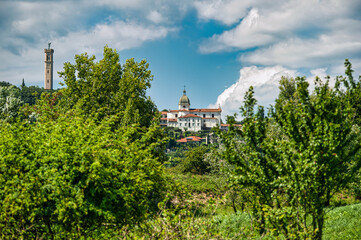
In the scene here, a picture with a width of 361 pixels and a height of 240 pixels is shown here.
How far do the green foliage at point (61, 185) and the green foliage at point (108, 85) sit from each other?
13.4 m

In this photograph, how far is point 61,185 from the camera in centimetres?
591

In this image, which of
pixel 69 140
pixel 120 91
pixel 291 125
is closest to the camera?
pixel 69 140

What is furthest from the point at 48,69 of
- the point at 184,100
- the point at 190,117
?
the point at 190,117

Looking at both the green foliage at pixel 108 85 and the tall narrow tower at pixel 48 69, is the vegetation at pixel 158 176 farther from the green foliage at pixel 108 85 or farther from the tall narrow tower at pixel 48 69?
the tall narrow tower at pixel 48 69

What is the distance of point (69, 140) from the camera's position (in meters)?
6.84

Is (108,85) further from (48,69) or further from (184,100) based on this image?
(48,69)

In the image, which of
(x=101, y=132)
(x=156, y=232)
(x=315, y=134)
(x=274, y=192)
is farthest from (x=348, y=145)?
(x=101, y=132)

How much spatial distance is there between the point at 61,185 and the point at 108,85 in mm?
16912

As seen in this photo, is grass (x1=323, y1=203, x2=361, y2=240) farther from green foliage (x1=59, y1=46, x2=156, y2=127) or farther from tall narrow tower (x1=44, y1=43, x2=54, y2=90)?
tall narrow tower (x1=44, y1=43, x2=54, y2=90)

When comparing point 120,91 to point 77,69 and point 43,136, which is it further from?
point 43,136

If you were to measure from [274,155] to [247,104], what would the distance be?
59.1 inches

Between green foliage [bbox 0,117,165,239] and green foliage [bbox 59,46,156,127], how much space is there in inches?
527

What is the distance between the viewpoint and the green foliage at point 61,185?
5.96 m

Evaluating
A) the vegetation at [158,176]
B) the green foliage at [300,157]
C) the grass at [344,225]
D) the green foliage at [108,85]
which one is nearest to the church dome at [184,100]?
the green foliage at [108,85]
